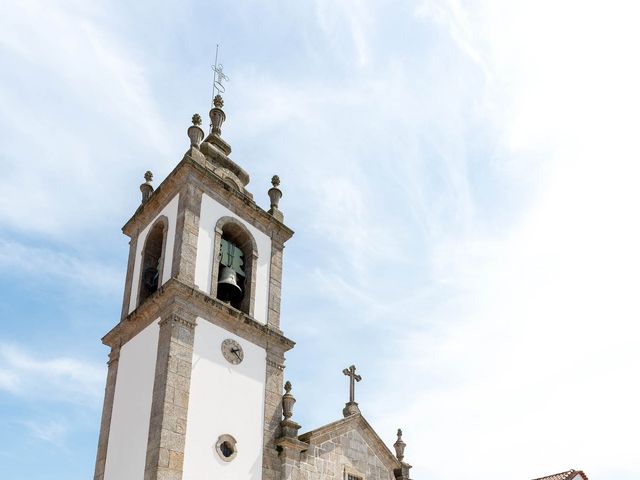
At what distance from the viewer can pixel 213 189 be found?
→ 16.3 m

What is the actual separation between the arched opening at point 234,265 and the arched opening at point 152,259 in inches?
54.0

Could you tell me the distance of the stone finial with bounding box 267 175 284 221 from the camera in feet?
58.9

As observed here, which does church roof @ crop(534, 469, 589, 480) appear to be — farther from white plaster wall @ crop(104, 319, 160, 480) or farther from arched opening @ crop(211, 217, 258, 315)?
white plaster wall @ crop(104, 319, 160, 480)

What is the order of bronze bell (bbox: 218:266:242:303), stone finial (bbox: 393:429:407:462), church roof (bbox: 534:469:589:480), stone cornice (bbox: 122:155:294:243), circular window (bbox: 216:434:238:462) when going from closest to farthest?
1. circular window (bbox: 216:434:238:462)
2. bronze bell (bbox: 218:266:242:303)
3. stone cornice (bbox: 122:155:294:243)
4. church roof (bbox: 534:469:589:480)
5. stone finial (bbox: 393:429:407:462)

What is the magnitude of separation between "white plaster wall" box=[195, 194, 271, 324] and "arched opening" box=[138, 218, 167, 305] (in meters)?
1.01

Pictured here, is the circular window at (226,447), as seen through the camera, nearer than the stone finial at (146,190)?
Yes

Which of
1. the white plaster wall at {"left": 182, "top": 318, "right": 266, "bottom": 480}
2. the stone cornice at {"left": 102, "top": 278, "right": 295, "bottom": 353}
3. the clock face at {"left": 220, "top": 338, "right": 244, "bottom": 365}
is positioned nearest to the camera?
the white plaster wall at {"left": 182, "top": 318, "right": 266, "bottom": 480}

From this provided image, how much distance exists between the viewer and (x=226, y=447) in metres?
13.8

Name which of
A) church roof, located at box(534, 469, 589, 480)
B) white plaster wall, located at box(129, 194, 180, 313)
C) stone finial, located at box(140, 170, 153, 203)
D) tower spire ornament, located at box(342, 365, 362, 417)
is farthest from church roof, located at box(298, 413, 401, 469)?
stone finial, located at box(140, 170, 153, 203)

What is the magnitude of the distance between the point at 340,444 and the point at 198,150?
7.80 meters

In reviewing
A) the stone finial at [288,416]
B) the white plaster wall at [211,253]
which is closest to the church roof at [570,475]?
the stone finial at [288,416]

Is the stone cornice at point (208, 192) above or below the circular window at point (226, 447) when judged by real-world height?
above

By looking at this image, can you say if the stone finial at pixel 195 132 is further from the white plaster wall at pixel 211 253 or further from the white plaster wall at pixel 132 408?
the white plaster wall at pixel 132 408

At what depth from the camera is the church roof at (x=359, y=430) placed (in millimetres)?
15305
